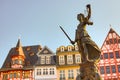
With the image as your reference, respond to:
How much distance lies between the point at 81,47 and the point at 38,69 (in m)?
28.5

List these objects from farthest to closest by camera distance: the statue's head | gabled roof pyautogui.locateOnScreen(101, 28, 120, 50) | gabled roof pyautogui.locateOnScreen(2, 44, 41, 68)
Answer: gabled roof pyautogui.locateOnScreen(2, 44, 41, 68) < gabled roof pyautogui.locateOnScreen(101, 28, 120, 50) < the statue's head

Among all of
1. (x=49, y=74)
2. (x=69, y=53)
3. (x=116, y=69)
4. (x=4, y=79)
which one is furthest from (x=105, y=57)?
(x=4, y=79)

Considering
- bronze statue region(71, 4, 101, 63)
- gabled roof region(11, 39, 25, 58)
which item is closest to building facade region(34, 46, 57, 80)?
gabled roof region(11, 39, 25, 58)

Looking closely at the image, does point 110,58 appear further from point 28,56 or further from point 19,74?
point 19,74

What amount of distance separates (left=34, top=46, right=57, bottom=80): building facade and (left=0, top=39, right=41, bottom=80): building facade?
120 centimetres

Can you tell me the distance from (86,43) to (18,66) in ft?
99.5

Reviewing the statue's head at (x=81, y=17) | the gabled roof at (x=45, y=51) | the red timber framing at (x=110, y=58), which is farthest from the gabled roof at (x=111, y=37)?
the statue's head at (x=81, y=17)

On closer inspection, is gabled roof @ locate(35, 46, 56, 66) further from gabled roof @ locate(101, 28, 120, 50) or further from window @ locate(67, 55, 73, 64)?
gabled roof @ locate(101, 28, 120, 50)

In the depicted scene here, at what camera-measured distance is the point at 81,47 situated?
11.3 meters

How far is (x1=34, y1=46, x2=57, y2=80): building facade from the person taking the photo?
38.2 metres

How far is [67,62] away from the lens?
39.4 metres

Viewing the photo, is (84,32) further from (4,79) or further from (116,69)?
(4,79)

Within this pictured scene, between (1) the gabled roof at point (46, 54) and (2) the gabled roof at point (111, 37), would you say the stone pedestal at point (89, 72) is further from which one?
(1) the gabled roof at point (46, 54)

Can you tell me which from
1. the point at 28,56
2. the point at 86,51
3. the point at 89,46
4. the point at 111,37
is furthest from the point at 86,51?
the point at 28,56
